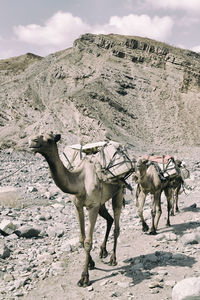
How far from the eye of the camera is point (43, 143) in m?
5.01

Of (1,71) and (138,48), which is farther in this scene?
(1,71)

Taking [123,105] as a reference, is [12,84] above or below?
above

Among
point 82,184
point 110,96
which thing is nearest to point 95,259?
point 82,184

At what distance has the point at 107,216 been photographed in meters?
7.52

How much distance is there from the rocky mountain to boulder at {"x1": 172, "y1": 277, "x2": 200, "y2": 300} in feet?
→ 106

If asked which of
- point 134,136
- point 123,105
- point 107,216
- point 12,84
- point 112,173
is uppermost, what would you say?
point 12,84

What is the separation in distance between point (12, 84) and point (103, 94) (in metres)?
19.3

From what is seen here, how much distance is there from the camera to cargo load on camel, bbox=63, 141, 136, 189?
6402 millimetres

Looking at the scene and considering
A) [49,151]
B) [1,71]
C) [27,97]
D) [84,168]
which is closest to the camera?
[49,151]

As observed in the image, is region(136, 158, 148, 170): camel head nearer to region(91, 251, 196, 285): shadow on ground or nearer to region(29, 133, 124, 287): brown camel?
region(29, 133, 124, 287): brown camel

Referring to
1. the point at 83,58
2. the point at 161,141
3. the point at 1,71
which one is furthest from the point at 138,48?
the point at 1,71

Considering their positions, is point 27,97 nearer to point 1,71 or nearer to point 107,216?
point 1,71

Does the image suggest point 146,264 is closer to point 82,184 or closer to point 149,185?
point 82,184

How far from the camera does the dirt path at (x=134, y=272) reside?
17.9 ft
